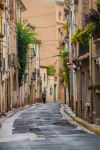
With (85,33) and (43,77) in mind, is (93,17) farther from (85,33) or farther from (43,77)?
(43,77)

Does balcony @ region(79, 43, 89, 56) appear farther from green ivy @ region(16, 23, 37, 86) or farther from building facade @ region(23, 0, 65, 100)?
building facade @ region(23, 0, 65, 100)

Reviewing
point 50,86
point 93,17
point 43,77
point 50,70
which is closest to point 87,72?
point 93,17

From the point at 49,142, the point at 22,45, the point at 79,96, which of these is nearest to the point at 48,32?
the point at 22,45

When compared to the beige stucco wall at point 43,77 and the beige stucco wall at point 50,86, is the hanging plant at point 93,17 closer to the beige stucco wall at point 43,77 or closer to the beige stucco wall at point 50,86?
the beige stucco wall at point 43,77

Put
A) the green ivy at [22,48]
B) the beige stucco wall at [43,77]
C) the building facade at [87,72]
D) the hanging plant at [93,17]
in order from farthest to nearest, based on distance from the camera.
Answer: the beige stucco wall at [43,77], the green ivy at [22,48], the building facade at [87,72], the hanging plant at [93,17]

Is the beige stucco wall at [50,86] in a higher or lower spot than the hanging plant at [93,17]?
lower

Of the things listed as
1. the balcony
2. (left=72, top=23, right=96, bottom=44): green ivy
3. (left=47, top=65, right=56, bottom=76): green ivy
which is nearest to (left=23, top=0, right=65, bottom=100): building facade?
(left=47, top=65, right=56, bottom=76): green ivy

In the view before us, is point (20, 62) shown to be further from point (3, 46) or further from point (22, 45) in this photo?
point (3, 46)

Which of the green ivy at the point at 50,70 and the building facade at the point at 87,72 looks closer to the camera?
the building facade at the point at 87,72

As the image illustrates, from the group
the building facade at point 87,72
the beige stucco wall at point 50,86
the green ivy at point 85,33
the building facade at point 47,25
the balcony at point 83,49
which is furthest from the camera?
the beige stucco wall at point 50,86

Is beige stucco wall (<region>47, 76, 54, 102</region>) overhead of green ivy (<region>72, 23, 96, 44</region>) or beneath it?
beneath

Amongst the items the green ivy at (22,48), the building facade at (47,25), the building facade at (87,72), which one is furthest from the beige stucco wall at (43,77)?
the building facade at (87,72)

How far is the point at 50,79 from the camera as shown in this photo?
336 feet

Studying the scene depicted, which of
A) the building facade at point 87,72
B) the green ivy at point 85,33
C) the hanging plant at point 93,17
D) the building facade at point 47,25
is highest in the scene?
the building facade at point 47,25
